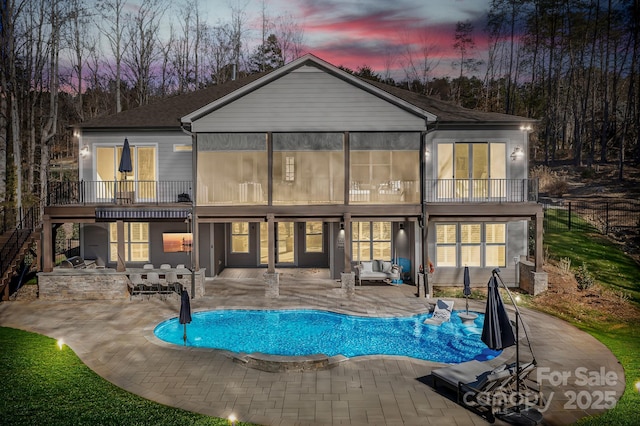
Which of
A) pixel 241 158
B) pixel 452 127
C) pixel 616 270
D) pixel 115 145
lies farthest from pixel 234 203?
pixel 616 270

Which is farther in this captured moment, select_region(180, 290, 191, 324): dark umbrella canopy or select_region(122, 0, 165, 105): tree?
select_region(122, 0, 165, 105): tree

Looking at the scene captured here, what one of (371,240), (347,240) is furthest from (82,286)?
(371,240)

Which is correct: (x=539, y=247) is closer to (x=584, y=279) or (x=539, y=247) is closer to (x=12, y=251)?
(x=584, y=279)

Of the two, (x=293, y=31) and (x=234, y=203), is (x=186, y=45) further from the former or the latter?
(x=234, y=203)

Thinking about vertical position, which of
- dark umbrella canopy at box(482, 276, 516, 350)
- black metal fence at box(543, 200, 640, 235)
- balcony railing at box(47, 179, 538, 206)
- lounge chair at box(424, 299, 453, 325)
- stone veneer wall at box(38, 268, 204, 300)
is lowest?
lounge chair at box(424, 299, 453, 325)

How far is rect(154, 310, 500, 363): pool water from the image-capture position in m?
13.3

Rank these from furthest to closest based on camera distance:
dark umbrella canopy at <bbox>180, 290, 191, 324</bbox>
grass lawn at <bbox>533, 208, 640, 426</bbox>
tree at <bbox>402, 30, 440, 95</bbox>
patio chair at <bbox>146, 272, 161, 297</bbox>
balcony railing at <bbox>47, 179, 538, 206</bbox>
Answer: tree at <bbox>402, 30, 440, 95</bbox>
balcony railing at <bbox>47, 179, 538, 206</bbox>
patio chair at <bbox>146, 272, 161, 297</bbox>
dark umbrella canopy at <bbox>180, 290, 191, 324</bbox>
grass lawn at <bbox>533, 208, 640, 426</bbox>

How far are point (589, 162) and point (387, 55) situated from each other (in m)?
21.6

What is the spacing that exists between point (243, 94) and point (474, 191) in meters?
10.4

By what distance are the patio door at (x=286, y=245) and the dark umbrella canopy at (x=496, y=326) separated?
1449 centimetres

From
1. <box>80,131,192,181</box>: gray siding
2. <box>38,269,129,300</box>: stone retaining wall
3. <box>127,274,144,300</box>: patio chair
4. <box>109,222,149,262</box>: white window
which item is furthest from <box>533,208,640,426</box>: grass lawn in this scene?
<box>109,222,149,262</box>: white window

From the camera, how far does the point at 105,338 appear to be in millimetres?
13492

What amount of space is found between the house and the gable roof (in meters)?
0.08

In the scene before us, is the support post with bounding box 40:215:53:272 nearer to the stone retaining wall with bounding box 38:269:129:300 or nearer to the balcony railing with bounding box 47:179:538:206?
the stone retaining wall with bounding box 38:269:129:300
